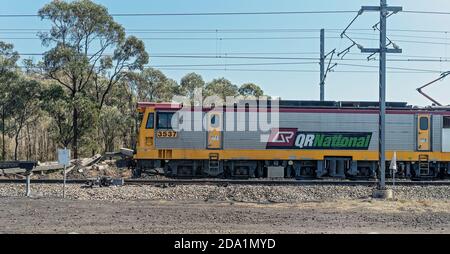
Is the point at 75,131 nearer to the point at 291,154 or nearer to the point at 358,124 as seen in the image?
the point at 291,154

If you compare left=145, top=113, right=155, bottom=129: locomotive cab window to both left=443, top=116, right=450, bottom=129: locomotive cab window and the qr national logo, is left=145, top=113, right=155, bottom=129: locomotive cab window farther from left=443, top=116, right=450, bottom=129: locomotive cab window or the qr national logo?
left=443, top=116, right=450, bottom=129: locomotive cab window

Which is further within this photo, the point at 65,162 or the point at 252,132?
the point at 252,132

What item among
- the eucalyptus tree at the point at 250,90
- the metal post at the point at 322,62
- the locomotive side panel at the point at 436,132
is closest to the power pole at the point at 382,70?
the locomotive side panel at the point at 436,132

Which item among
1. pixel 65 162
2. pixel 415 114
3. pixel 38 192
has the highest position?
pixel 415 114

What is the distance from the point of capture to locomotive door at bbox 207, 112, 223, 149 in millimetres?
23469

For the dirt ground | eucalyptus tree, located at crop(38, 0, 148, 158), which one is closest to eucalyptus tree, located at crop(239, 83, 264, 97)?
eucalyptus tree, located at crop(38, 0, 148, 158)

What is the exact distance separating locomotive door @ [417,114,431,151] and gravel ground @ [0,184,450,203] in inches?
194

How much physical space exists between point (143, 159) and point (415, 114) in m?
13.6

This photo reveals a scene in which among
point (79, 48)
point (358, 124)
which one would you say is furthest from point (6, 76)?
point (358, 124)

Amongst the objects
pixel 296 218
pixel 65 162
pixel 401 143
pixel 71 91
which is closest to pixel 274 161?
pixel 401 143

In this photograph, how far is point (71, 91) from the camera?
35.6 m

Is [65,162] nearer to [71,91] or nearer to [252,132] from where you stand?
[252,132]

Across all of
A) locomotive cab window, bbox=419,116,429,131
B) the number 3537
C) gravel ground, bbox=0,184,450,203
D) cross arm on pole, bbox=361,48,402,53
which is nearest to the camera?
gravel ground, bbox=0,184,450,203
